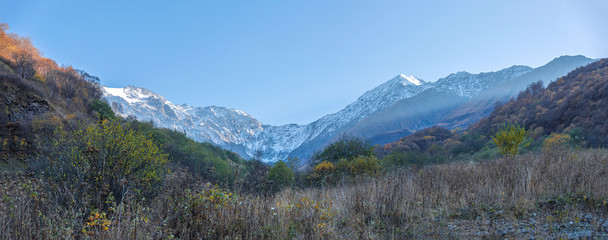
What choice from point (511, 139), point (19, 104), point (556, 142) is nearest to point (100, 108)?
point (19, 104)

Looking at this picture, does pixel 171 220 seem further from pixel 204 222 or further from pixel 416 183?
pixel 416 183

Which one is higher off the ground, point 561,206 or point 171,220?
point 171,220

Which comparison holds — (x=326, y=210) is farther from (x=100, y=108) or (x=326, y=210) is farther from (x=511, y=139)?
(x=100, y=108)

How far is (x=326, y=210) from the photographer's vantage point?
4793 millimetres

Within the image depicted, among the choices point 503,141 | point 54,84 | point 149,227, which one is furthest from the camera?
point 54,84

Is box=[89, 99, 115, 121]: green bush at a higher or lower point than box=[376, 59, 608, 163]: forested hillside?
higher

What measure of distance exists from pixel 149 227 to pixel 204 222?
0.77 m

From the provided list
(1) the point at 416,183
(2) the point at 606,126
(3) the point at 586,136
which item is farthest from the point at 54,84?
(2) the point at 606,126

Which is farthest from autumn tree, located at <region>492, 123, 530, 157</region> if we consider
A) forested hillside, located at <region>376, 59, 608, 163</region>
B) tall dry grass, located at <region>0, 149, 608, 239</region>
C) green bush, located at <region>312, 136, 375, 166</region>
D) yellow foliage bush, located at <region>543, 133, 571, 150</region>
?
green bush, located at <region>312, 136, 375, 166</region>

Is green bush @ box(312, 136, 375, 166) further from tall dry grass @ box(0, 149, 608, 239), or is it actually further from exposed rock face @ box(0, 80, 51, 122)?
exposed rock face @ box(0, 80, 51, 122)

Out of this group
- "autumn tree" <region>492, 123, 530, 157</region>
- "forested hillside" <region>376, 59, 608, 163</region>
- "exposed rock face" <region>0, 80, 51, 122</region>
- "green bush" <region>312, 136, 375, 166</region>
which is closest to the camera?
"autumn tree" <region>492, 123, 530, 157</region>

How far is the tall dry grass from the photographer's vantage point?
3309 mm

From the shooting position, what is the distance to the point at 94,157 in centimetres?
476

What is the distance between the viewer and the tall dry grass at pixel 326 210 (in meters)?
3.31
